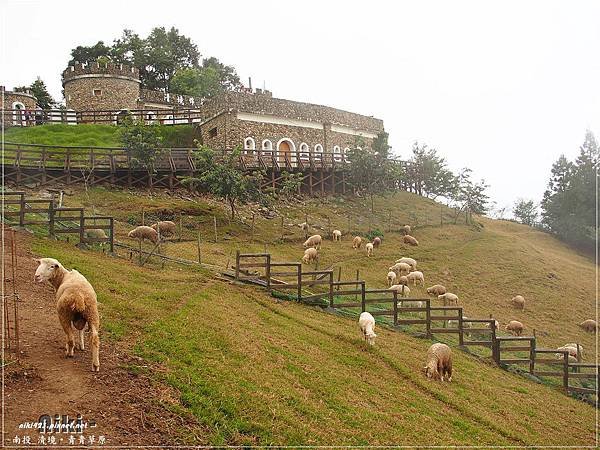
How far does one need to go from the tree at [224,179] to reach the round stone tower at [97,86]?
18385mm

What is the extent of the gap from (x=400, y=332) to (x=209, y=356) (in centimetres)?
1008

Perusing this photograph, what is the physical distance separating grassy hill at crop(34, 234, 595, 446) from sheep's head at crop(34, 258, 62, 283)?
1.77 m

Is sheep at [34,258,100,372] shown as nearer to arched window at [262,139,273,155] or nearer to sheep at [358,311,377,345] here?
sheep at [358,311,377,345]

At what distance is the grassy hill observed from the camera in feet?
29.0

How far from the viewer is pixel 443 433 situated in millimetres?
10750

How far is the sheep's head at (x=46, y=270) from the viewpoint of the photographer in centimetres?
939

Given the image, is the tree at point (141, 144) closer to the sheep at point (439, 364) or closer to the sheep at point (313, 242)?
the sheep at point (313, 242)

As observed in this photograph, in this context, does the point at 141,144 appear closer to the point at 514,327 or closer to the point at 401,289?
the point at 401,289

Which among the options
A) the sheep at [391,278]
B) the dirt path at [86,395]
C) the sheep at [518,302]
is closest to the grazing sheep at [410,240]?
the sheep at [518,302]

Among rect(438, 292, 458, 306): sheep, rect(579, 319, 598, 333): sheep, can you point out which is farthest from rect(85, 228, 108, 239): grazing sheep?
rect(579, 319, 598, 333): sheep

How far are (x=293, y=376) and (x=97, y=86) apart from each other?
Result: 43.8m

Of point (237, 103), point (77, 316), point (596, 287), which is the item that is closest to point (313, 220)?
point (237, 103)

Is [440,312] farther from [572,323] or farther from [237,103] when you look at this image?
[237,103]

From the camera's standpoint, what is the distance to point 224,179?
30609 millimetres
